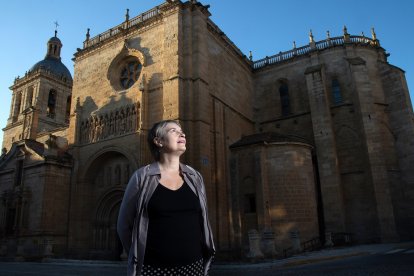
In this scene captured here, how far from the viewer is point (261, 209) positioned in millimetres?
17156

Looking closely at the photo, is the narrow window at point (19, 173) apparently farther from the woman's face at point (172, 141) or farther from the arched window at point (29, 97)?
the woman's face at point (172, 141)

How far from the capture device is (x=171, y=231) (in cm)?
215

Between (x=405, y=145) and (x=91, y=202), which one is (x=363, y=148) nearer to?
(x=405, y=145)

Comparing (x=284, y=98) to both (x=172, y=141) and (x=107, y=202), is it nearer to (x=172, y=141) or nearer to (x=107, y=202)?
(x=107, y=202)

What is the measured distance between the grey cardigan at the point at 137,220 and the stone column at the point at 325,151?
18514mm

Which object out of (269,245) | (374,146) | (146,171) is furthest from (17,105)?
(146,171)

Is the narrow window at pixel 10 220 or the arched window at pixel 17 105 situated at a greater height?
the arched window at pixel 17 105

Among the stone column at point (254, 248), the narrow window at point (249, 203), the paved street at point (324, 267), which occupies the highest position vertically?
the narrow window at point (249, 203)

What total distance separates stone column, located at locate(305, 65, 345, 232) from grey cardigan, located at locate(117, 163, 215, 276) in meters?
18.5

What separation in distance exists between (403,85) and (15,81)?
38.0 metres

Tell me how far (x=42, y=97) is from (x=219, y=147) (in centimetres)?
2452

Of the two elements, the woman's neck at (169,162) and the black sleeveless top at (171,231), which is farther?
the woman's neck at (169,162)

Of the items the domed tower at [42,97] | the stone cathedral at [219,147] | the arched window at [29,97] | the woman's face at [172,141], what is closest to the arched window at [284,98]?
the stone cathedral at [219,147]

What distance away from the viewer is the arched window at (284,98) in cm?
2542
